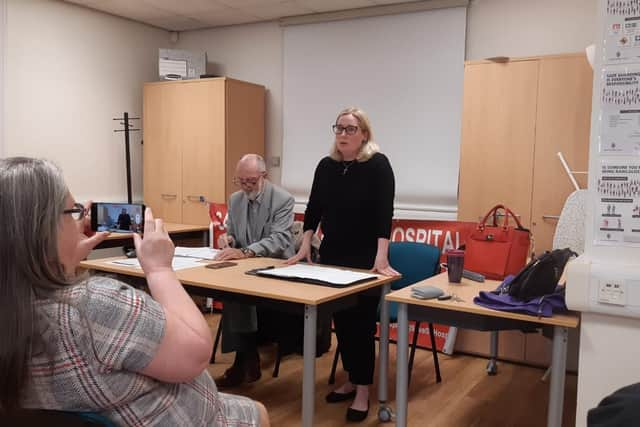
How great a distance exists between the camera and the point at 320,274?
2.58 metres

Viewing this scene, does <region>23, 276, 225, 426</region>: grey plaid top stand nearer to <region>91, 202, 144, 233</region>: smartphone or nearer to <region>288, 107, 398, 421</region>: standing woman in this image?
<region>91, 202, 144, 233</region>: smartphone

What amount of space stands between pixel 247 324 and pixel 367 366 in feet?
2.54

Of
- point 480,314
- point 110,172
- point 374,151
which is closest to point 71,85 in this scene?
point 110,172

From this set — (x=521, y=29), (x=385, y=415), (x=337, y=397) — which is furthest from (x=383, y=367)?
(x=521, y=29)

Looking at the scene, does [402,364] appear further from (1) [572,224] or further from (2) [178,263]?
(1) [572,224]

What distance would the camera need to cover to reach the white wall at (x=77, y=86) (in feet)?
14.5

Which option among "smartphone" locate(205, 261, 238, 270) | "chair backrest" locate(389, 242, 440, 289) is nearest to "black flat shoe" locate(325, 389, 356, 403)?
"chair backrest" locate(389, 242, 440, 289)

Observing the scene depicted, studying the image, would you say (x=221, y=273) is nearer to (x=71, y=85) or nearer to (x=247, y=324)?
(x=247, y=324)

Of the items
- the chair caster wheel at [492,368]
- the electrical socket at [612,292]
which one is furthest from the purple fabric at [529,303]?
the chair caster wheel at [492,368]

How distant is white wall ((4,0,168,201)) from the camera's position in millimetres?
4414

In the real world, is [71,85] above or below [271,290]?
above

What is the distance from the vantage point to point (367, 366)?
2809mm

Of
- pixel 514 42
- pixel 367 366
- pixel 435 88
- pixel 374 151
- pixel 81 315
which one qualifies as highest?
pixel 514 42

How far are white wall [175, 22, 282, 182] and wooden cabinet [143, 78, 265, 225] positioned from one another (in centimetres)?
11
